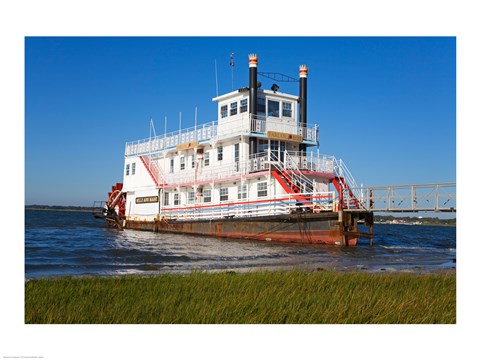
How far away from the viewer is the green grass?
789cm

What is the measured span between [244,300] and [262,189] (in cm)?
1714

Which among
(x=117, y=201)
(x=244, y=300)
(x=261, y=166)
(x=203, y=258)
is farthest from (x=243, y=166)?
(x=244, y=300)

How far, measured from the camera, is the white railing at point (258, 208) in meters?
22.9

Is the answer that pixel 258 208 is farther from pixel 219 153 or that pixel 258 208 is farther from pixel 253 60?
pixel 253 60

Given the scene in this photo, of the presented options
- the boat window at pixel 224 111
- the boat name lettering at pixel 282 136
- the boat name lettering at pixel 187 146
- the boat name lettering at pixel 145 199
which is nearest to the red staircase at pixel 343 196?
the boat name lettering at pixel 282 136

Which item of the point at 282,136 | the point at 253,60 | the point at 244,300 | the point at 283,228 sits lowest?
the point at 244,300

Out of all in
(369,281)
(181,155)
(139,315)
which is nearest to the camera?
(139,315)

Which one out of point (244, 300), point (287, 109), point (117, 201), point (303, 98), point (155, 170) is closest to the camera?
point (244, 300)

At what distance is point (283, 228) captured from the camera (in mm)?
23625

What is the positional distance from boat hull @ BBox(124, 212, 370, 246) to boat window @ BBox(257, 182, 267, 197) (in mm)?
1444

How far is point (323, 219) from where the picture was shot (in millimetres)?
22234
